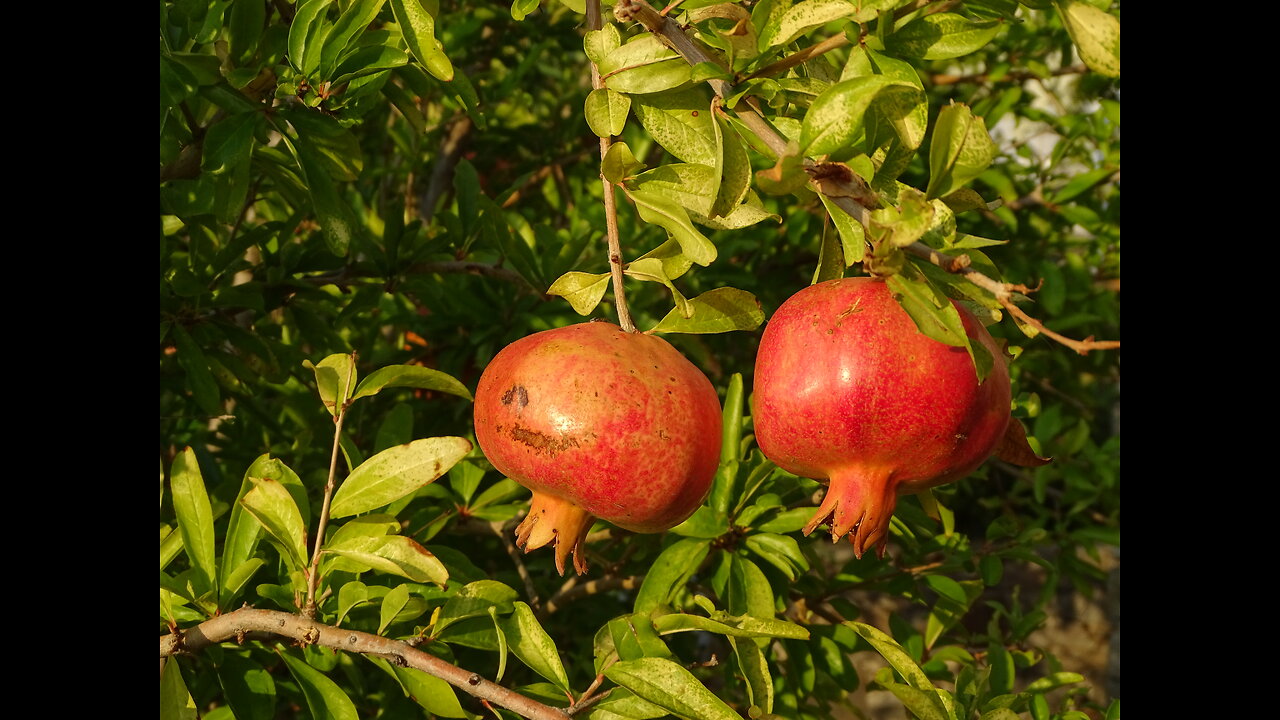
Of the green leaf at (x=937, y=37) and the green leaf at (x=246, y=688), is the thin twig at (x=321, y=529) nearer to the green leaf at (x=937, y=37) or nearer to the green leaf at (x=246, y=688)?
the green leaf at (x=246, y=688)

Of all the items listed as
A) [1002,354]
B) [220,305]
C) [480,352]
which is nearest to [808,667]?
[480,352]

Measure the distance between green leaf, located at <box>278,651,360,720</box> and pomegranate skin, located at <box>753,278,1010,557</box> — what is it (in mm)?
508

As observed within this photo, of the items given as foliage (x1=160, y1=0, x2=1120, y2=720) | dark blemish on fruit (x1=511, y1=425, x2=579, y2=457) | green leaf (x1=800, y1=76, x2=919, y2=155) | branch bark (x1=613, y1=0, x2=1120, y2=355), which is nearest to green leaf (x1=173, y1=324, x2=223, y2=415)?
foliage (x1=160, y1=0, x2=1120, y2=720)

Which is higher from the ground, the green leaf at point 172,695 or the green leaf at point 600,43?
the green leaf at point 600,43

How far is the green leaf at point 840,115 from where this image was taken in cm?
63

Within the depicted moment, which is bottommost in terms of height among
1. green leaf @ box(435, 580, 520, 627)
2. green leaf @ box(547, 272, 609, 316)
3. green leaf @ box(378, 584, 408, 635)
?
green leaf @ box(435, 580, 520, 627)

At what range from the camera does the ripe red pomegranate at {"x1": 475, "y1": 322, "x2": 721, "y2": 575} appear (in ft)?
2.42

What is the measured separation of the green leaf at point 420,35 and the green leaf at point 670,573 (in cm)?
60

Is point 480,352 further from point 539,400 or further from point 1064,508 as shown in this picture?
point 1064,508

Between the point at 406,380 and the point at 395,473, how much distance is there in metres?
0.09

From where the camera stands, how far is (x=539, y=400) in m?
0.75

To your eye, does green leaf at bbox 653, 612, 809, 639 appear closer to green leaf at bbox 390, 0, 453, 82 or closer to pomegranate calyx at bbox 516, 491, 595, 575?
pomegranate calyx at bbox 516, 491, 595, 575

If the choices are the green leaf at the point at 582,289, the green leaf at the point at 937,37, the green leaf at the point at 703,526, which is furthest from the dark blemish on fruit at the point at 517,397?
the green leaf at the point at 703,526
